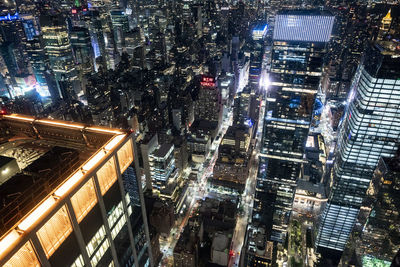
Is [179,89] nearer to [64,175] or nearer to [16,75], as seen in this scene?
[16,75]

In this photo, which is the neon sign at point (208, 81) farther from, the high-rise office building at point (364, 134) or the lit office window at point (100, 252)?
the lit office window at point (100, 252)

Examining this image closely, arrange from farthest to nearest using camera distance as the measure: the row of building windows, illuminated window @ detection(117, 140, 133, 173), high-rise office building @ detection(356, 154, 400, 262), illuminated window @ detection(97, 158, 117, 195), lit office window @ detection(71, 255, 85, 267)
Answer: high-rise office building @ detection(356, 154, 400, 262) < illuminated window @ detection(117, 140, 133, 173) < illuminated window @ detection(97, 158, 117, 195) < lit office window @ detection(71, 255, 85, 267) < the row of building windows

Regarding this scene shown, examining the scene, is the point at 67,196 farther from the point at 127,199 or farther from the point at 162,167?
the point at 162,167

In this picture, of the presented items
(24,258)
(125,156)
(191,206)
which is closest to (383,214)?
(125,156)

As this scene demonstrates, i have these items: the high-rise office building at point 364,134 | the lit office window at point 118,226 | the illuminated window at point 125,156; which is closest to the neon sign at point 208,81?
the high-rise office building at point 364,134

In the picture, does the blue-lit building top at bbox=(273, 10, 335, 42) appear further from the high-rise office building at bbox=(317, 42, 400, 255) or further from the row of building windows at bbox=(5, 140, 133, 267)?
the row of building windows at bbox=(5, 140, 133, 267)

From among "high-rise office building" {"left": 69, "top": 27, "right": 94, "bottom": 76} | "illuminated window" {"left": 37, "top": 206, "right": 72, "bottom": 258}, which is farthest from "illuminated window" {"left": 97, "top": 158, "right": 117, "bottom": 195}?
"high-rise office building" {"left": 69, "top": 27, "right": 94, "bottom": 76}

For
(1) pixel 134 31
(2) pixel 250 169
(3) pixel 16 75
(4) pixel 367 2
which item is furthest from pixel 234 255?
(4) pixel 367 2
